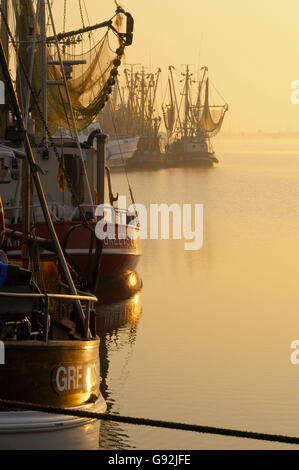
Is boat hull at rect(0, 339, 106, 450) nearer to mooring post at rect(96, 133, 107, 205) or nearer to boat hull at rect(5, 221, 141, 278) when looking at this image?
boat hull at rect(5, 221, 141, 278)

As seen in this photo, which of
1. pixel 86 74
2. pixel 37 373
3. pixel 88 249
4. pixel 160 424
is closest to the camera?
pixel 160 424

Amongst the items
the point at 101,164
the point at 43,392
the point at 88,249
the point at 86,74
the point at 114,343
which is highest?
the point at 86,74

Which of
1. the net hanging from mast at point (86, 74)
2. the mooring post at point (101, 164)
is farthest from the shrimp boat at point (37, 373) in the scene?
the net hanging from mast at point (86, 74)

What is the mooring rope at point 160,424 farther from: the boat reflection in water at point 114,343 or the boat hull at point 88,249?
the boat hull at point 88,249

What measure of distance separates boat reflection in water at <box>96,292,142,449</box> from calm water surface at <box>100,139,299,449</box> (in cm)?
2

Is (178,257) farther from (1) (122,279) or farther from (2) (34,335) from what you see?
(2) (34,335)

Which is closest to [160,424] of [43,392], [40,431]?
[40,431]

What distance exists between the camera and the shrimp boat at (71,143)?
971 inches

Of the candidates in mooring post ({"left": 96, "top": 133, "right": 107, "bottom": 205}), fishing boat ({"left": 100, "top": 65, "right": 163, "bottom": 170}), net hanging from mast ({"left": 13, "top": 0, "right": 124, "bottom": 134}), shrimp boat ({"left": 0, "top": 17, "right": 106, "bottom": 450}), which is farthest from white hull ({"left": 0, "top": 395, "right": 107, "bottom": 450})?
fishing boat ({"left": 100, "top": 65, "right": 163, "bottom": 170})

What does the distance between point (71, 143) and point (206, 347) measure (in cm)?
1037

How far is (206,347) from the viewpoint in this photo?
19859mm

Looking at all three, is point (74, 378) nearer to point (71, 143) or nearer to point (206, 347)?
point (206, 347)

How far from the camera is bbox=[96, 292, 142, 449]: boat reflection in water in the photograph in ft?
45.9

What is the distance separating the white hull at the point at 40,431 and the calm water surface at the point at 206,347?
2242 mm
